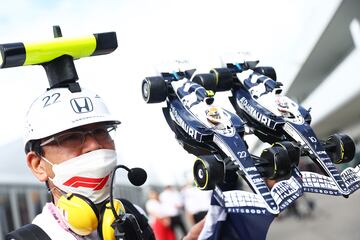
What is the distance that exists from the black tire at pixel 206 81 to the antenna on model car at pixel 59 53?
42 cm

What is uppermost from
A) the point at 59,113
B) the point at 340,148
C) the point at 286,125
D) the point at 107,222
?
the point at 59,113

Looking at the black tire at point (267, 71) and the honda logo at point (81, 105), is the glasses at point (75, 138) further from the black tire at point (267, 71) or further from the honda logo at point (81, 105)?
the black tire at point (267, 71)

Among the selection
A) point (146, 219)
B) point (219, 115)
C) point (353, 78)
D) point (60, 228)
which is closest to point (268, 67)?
point (219, 115)

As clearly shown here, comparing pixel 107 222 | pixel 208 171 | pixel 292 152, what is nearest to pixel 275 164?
pixel 292 152

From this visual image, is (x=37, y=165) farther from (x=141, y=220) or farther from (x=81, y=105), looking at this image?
(x=141, y=220)

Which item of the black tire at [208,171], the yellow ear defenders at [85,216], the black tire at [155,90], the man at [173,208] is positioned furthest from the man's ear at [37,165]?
the man at [173,208]

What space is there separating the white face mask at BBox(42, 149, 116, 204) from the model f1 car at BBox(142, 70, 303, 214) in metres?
0.33

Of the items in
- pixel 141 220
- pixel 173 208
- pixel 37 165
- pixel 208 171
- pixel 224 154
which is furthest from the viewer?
pixel 173 208

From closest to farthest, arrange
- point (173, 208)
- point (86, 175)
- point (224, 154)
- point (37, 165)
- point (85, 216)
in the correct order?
point (224, 154), point (85, 216), point (86, 175), point (37, 165), point (173, 208)

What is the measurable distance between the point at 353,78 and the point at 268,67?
12551mm

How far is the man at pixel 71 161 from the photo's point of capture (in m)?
2.20

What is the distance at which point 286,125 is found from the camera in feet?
7.36

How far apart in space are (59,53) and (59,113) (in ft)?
0.87

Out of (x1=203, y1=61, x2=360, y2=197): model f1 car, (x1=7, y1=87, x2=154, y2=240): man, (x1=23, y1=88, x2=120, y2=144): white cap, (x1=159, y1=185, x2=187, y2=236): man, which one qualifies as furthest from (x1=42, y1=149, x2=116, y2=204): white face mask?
(x1=159, y1=185, x2=187, y2=236): man
